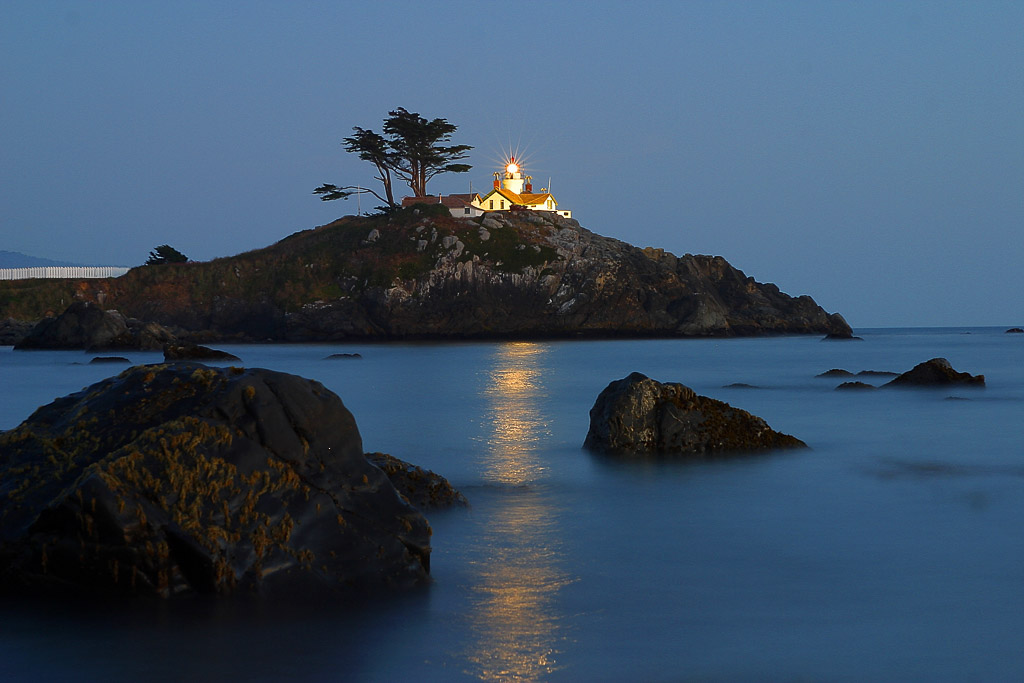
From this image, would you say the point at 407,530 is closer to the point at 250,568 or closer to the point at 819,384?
the point at 250,568

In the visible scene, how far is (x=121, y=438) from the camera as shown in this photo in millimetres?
8883

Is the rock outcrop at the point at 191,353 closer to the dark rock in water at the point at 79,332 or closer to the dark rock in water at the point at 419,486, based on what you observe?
the dark rock in water at the point at 79,332

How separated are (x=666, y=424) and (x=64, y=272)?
105 metres

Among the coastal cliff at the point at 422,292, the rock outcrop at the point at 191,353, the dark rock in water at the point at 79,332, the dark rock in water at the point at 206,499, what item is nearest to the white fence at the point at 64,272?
the coastal cliff at the point at 422,292

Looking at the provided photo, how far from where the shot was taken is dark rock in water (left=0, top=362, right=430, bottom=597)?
26.4 ft

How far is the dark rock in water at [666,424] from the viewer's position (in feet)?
57.0

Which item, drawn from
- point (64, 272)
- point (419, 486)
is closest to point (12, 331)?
point (64, 272)

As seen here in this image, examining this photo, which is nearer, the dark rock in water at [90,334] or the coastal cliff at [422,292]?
the dark rock in water at [90,334]

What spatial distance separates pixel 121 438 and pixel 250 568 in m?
1.86

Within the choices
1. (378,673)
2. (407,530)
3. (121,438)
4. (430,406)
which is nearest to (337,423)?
(407,530)

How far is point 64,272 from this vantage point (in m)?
109

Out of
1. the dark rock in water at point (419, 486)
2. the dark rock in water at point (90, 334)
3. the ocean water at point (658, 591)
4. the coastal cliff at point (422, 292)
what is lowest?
the ocean water at point (658, 591)

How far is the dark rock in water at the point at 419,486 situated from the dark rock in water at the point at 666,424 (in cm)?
501

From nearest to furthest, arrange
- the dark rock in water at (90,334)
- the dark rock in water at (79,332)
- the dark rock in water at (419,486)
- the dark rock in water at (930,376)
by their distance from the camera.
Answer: the dark rock in water at (419,486) → the dark rock in water at (930,376) → the dark rock in water at (90,334) → the dark rock in water at (79,332)
